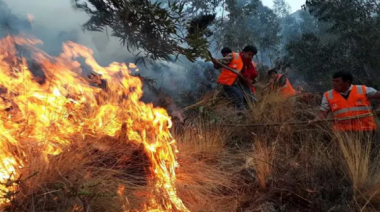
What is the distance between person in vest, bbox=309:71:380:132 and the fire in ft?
6.48

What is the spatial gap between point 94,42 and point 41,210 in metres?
4.05

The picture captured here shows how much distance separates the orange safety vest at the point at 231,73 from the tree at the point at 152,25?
193 centimetres

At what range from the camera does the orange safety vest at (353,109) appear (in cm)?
405

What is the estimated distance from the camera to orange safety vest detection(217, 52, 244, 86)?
18.7 ft

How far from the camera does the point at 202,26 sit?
13.5 ft

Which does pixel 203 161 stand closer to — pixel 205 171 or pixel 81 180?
pixel 205 171

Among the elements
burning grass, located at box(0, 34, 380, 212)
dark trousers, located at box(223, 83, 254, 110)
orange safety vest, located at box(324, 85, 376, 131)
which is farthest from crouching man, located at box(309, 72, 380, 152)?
dark trousers, located at box(223, 83, 254, 110)

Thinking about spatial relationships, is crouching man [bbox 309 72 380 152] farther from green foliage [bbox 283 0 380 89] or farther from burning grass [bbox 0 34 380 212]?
green foliage [bbox 283 0 380 89]

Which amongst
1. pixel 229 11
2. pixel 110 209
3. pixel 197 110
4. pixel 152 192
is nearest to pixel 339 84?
pixel 197 110

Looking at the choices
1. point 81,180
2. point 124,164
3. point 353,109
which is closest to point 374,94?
point 353,109

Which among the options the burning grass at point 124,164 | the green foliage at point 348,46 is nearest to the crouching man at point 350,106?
the burning grass at point 124,164

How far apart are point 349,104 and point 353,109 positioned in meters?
0.07

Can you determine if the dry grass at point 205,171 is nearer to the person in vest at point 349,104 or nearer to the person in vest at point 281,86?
the person in vest at point 349,104

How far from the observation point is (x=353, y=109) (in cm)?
409
